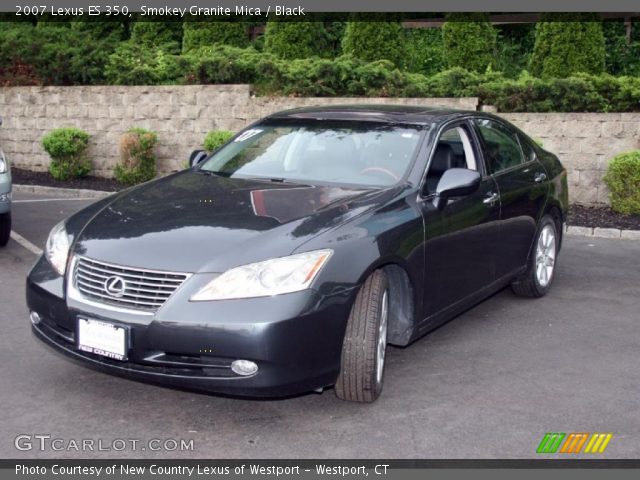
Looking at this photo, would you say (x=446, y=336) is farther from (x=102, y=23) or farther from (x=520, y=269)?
(x=102, y=23)

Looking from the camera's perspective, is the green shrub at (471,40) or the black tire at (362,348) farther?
the green shrub at (471,40)

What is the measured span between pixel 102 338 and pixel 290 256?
102 cm

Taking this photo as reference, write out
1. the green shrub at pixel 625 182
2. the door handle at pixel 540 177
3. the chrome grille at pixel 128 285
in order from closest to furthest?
the chrome grille at pixel 128 285, the door handle at pixel 540 177, the green shrub at pixel 625 182

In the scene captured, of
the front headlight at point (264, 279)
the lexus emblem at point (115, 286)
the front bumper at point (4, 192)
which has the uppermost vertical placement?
the front headlight at point (264, 279)

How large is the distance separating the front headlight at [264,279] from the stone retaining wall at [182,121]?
26.8 feet

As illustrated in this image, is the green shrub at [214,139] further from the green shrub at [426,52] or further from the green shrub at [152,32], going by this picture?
the green shrub at [152,32]

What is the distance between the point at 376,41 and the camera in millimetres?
14812

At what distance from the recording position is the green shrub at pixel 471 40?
14383 mm

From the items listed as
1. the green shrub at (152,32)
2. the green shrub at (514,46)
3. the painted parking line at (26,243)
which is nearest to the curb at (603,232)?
the green shrub at (514,46)

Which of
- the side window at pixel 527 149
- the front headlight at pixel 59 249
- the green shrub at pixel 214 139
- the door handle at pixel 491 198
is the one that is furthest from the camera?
the green shrub at pixel 214 139

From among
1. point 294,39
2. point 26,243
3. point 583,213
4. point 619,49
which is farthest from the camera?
point 294,39

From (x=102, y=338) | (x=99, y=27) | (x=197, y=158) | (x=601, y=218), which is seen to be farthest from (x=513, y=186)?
(x=99, y=27)

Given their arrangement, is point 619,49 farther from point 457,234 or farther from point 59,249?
point 59,249

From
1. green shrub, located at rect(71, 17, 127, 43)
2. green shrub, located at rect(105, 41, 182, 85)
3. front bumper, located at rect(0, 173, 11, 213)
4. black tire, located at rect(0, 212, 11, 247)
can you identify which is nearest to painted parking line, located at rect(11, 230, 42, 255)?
black tire, located at rect(0, 212, 11, 247)
